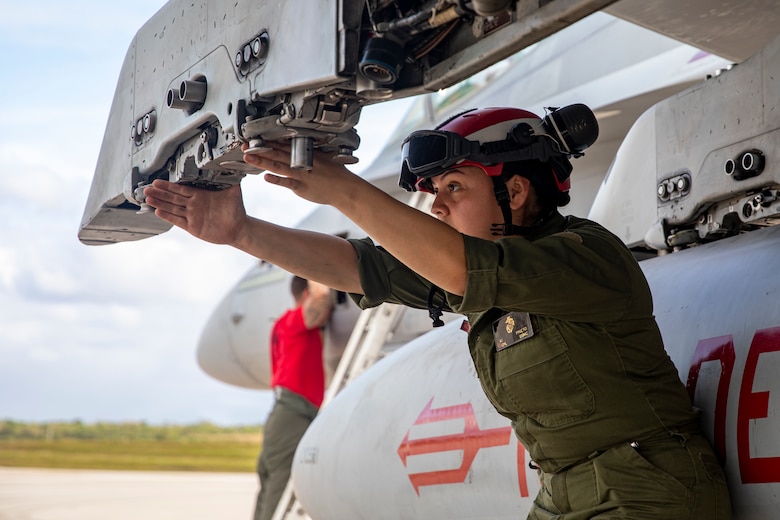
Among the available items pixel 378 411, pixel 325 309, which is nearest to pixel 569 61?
pixel 325 309

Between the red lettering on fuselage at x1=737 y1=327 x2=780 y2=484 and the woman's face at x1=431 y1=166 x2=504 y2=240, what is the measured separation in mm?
702

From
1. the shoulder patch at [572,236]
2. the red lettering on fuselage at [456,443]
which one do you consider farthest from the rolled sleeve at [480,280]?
the red lettering on fuselage at [456,443]

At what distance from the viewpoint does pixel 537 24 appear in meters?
1.85

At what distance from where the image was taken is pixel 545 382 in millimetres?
2182

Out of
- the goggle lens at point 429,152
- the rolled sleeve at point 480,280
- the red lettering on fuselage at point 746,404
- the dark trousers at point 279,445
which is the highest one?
the goggle lens at point 429,152

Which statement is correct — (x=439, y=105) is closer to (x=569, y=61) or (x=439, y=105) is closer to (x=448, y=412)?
(x=569, y=61)

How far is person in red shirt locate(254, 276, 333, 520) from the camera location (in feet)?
22.3

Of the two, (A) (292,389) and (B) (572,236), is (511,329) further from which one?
(A) (292,389)

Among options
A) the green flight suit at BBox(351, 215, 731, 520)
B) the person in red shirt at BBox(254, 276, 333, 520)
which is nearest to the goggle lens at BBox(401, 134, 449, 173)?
the green flight suit at BBox(351, 215, 731, 520)

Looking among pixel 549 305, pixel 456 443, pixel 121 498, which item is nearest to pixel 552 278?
pixel 549 305

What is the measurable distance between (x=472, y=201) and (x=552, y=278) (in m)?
0.41

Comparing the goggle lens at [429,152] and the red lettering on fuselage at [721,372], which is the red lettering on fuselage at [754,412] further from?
the goggle lens at [429,152]

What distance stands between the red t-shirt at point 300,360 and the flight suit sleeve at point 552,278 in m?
5.00

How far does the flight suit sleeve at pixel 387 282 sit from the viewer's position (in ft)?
9.00
